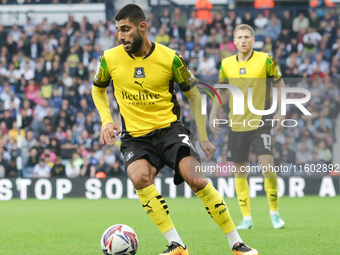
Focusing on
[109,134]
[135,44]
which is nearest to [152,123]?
[109,134]

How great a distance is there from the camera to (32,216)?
11773 millimetres

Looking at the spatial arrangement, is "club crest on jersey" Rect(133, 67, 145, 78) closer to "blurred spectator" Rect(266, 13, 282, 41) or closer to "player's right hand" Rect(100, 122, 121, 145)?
"player's right hand" Rect(100, 122, 121, 145)

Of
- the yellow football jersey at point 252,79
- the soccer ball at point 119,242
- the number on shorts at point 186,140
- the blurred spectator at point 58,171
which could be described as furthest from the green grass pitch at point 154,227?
the blurred spectator at point 58,171

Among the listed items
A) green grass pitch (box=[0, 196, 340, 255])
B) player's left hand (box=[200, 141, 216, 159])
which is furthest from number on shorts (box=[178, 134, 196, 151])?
green grass pitch (box=[0, 196, 340, 255])

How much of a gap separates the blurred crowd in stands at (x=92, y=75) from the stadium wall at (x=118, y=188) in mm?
394

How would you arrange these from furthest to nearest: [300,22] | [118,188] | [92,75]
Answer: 1. [300,22]
2. [92,75]
3. [118,188]

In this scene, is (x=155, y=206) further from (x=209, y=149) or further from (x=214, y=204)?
(x=209, y=149)

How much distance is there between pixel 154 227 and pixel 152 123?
3.56m

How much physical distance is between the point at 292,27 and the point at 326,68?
186cm

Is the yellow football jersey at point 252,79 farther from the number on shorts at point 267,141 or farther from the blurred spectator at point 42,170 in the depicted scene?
the blurred spectator at point 42,170

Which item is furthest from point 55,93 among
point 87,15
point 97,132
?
point 87,15

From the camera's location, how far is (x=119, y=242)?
5863mm

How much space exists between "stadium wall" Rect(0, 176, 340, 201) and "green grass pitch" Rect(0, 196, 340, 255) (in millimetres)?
778

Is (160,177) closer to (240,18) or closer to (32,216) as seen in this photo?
(32,216)
